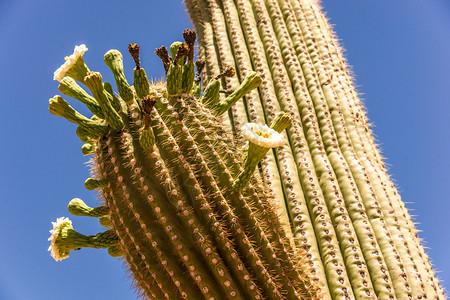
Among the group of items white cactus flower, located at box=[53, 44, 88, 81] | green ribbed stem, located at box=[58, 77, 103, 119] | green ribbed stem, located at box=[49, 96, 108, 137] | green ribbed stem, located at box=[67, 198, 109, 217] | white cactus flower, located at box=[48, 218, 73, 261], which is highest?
white cactus flower, located at box=[53, 44, 88, 81]

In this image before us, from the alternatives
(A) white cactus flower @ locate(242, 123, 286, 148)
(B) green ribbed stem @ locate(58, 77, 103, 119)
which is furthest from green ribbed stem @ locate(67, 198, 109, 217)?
(A) white cactus flower @ locate(242, 123, 286, 148)

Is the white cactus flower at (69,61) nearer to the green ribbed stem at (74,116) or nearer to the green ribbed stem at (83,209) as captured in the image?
the green ribbed stem at (74,116)

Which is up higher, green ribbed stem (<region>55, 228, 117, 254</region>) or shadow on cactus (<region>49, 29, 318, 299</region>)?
shadow on cactus (<region>49, 29, 318, 299</region>)

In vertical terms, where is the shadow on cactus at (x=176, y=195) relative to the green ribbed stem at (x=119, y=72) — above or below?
below

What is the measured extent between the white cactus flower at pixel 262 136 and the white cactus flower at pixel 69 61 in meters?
1.02

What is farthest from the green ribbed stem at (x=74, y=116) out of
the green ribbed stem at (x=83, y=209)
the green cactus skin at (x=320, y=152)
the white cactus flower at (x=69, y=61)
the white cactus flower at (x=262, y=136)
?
the green cactus skin at (x=320, y=152)

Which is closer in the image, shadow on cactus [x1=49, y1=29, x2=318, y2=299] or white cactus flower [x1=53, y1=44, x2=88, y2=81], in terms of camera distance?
shadow on cactus [x1=49, y1=29, x2=318, y2=299]

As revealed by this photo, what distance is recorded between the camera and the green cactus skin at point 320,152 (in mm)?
3340

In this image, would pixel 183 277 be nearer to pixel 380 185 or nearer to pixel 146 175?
pixel 146 175

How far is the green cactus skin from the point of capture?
11.0 feet

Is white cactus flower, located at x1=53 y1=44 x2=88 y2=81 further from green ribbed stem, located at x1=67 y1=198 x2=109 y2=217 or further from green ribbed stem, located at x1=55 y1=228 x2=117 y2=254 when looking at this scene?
green ribbed stem, located at x1=55 y1=228 x2=117 y2=254

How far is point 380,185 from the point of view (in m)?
3.88

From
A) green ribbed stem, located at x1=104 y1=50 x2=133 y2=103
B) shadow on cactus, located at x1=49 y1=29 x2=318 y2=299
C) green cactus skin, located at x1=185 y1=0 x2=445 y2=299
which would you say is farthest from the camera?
green cactus skin, located at x1=185 y1=0 x2=445 y2=299

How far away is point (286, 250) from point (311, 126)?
167 cm
